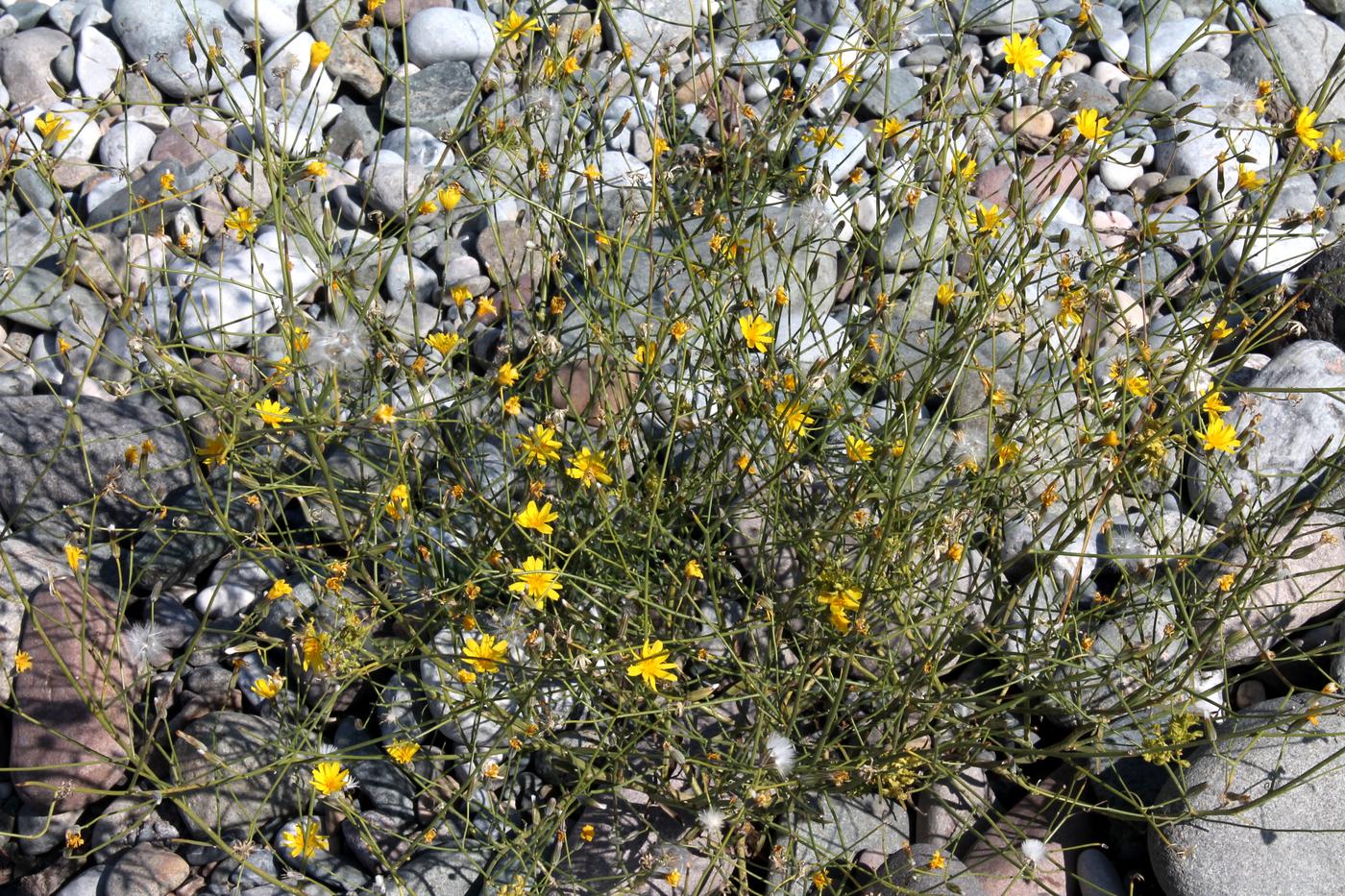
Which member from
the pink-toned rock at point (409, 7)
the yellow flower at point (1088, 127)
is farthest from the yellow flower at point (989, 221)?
the pink-toned rock at point (409, 7)

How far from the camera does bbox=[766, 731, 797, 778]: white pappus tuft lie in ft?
6.56

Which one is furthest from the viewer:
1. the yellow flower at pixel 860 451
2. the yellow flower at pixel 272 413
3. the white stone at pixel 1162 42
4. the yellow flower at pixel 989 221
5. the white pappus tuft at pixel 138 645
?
the white stone at pixel 1162 42

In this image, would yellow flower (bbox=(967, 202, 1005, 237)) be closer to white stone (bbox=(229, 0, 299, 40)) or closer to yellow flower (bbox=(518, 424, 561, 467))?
yellow flower (bbox=(518, 424, 561, 467))

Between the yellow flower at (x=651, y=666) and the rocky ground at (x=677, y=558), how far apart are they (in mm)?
33

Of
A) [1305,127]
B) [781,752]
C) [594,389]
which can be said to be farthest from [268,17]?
[1305,127]

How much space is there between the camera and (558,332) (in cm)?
254

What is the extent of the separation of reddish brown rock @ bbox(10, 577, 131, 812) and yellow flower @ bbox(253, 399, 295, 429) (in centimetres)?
65

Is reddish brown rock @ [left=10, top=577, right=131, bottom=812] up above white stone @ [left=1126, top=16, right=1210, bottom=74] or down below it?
below

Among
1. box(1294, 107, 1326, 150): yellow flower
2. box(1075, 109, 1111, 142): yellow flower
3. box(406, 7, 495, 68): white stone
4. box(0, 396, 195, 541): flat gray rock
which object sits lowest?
box(0, 396, 195, 541): flat gray rock

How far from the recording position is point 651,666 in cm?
204

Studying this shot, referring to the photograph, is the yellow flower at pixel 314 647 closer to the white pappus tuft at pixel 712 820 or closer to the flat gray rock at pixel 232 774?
the flat gray rock at pixel 232 774

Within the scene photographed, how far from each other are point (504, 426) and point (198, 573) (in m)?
0.92

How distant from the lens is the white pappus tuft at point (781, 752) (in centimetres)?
200

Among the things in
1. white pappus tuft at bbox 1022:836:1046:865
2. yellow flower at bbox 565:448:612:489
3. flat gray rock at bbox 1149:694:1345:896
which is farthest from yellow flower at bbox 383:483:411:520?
flat gray rock at bbox 1149:694:1345:896
